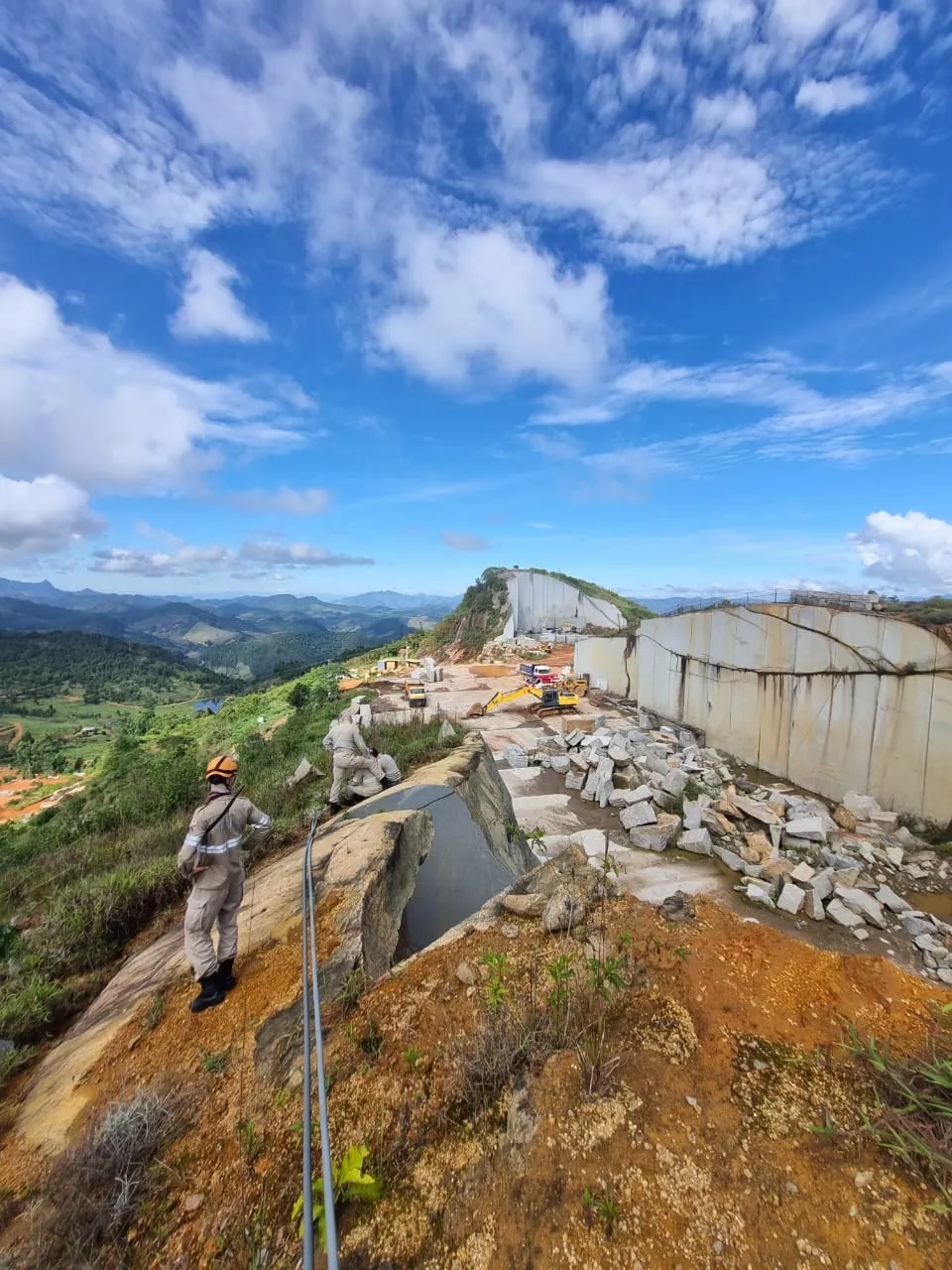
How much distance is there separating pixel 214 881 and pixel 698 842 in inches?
294

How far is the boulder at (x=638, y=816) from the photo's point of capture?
8688 mm

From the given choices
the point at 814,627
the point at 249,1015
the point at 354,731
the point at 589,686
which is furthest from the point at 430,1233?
the point at 589,686

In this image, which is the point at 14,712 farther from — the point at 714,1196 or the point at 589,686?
the point at 714,1196

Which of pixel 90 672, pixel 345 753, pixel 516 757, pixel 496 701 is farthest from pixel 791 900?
pixel 90 672

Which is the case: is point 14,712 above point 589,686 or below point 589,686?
below

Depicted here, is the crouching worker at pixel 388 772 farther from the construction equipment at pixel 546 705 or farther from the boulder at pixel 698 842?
the construction equipment at pixel 546 705

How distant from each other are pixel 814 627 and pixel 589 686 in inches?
443

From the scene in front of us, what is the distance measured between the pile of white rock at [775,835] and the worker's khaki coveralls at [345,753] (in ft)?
16.4

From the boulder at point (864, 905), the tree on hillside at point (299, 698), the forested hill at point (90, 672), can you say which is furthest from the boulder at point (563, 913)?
the forested hill at point (90, 672)

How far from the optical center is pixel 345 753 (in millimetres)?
6965

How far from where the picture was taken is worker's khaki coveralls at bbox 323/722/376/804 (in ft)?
22.8

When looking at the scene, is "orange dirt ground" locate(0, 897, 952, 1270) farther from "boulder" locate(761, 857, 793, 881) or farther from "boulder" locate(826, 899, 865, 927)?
"boulder" locate(761, 857, 793, 881)

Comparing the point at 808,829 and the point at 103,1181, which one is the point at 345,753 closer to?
the point at 103,1181

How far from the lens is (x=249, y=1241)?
195cm
